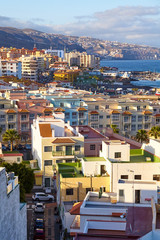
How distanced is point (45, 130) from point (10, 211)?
15.3 m

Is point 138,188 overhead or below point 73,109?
overhead

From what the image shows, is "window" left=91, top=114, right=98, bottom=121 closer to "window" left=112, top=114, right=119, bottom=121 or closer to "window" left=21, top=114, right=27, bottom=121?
"window" left=112, top=114, right=119, bottom=121

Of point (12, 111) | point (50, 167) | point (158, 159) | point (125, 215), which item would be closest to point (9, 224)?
point (125, 215)

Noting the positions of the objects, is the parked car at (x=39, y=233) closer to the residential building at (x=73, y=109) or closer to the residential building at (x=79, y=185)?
the residential building at (x=79, y=185)

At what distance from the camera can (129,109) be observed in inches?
1896

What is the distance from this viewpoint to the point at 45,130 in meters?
28.3

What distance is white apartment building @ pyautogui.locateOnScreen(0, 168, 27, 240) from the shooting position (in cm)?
1236

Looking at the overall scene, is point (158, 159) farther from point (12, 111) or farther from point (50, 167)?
point (12, 111)

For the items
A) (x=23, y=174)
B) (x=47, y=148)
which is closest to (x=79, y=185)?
(x=23, y=174)

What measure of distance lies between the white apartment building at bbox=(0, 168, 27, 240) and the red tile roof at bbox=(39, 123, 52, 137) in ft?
43.3

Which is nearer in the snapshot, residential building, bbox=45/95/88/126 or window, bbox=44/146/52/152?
window, bbox=44/146/52/152

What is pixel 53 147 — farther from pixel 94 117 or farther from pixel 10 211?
pixel 94 117

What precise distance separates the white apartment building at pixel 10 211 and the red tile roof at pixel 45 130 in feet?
43.3

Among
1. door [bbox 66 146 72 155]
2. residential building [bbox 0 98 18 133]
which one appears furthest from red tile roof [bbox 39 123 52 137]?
residential building [bbox 0 98 18 133]
